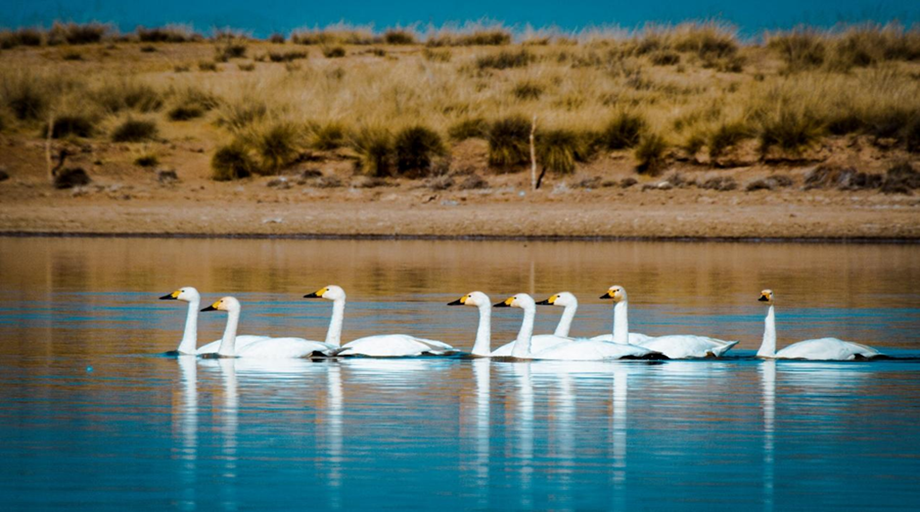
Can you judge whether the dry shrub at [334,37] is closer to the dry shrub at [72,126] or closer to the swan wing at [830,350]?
the dry shrub at [72,126]

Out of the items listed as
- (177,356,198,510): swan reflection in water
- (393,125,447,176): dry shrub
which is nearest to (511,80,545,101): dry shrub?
(393,125,447,176): dry shrub

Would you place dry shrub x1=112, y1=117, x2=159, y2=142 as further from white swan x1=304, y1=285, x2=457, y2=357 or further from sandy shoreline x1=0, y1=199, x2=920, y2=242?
white swan x1=304, y1=285, x2=457, y2=357

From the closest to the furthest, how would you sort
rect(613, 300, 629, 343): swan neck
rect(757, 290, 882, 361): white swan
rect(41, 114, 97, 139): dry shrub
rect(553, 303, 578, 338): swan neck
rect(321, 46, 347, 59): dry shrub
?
rect(757, 290, 882, 361): white swan < rect(613, 300, 629, 343): swan neck < rect(553, 303, 578, 338): swan neck < rect(41, 114, 97, 139): dry shrub < rect(321, 46, 347, 59): dry shrub

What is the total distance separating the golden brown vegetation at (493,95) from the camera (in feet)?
105

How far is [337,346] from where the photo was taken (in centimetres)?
1287

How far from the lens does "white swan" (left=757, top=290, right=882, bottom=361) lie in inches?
477

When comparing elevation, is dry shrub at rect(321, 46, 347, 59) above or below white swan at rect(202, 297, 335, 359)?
above

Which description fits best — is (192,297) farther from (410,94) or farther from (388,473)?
(410,94)

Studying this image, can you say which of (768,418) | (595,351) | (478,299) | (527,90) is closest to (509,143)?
(527,90)

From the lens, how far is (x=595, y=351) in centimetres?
1213

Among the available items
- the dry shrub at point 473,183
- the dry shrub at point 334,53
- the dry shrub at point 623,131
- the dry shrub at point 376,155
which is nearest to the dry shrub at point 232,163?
the dry shrub at point 376,155

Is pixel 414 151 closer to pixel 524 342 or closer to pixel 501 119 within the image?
pixel 501 119

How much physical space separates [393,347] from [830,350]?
135 inches

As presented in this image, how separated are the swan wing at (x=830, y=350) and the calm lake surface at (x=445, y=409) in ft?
0.30
